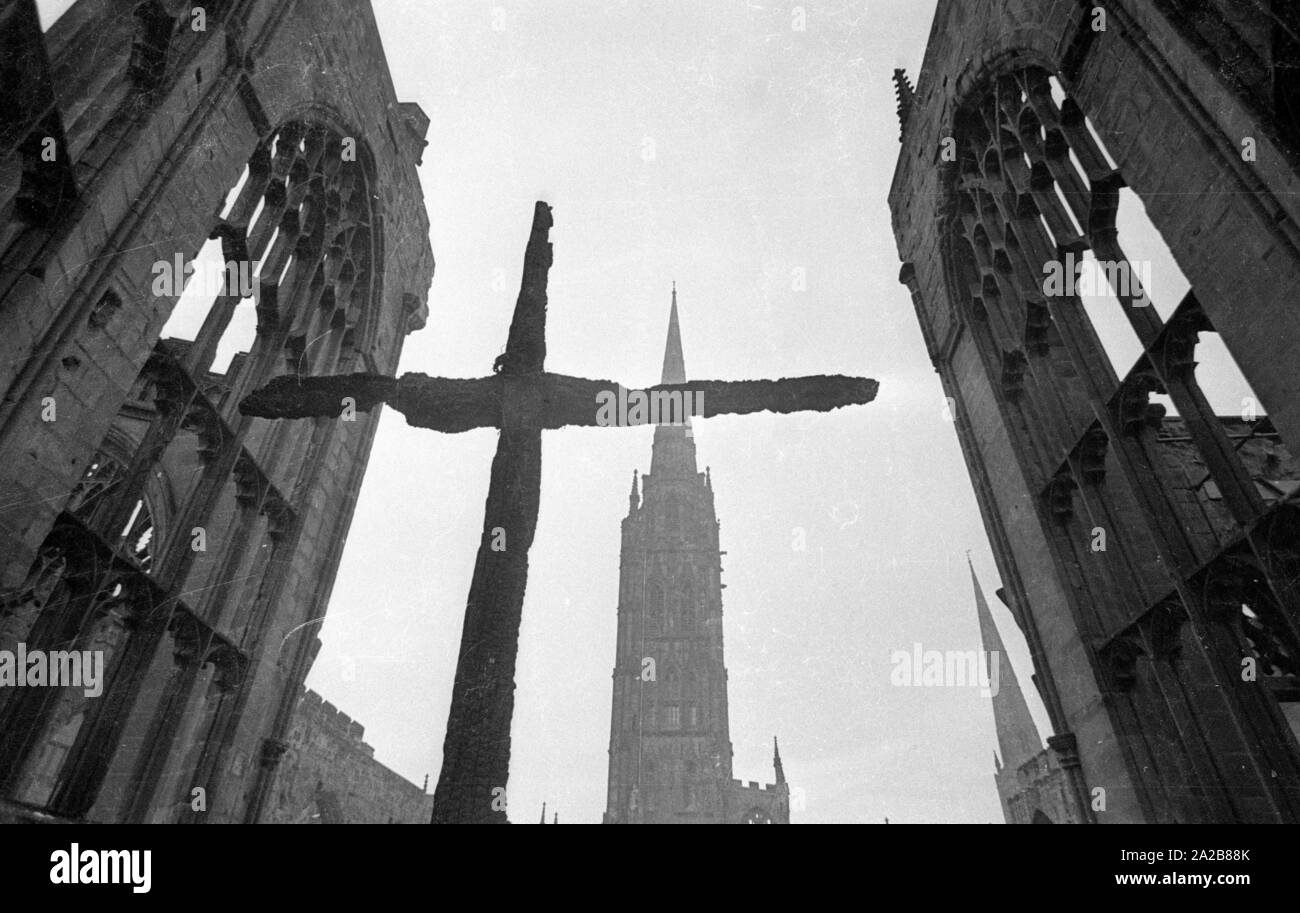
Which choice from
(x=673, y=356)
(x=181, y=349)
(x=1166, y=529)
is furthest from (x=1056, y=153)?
(x=673, y=356)

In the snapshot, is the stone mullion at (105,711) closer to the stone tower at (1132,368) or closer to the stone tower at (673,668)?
the stone tower at (1132,368)

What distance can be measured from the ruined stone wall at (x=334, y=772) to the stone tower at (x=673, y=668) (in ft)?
112

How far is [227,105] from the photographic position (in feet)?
24.7

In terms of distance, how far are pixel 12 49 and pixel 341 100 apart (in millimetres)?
6351

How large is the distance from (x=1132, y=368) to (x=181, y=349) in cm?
1448

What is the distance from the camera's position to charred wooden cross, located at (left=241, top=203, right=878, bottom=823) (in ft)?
11.9

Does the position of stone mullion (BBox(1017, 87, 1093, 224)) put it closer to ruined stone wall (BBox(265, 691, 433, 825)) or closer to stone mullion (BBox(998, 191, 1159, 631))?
stone mullion (BBox(998, 191, 1159, 631))

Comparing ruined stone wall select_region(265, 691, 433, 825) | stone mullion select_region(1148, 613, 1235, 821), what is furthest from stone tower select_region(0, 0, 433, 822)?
stone mullion select_region(1148, 613, 1235, 821)

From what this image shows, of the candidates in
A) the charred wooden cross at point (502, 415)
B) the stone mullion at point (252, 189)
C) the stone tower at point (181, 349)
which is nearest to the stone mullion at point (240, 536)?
the stone tower at point (181, 349)

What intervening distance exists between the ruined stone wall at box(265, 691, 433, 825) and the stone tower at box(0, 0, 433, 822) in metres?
5.03

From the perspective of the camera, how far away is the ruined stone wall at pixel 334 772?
56.6 ft
